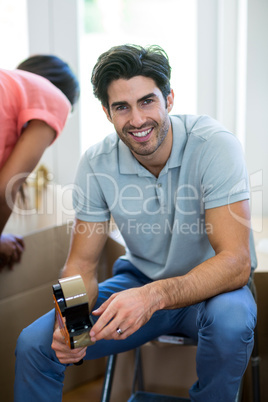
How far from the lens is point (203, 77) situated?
80.2 inches

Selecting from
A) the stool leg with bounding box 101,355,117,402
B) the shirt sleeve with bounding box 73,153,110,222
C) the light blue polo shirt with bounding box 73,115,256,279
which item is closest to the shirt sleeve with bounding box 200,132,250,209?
the light blue polo shirt with bounding box 73,115,256,279

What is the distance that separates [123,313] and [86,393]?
73 cm

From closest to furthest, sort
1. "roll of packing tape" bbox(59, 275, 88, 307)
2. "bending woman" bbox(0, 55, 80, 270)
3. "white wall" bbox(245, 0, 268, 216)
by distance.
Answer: "roll of packing tape" bbox(59, 275, 88, 307)
"bending woman" bbox(0, 55, 80, 270)
"white wall" bbox(245, 0, 268, 216)

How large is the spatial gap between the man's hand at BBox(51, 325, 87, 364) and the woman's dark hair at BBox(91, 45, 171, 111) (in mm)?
611

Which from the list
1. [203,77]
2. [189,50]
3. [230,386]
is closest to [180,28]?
[189,50]

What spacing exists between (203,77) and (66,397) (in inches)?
55.7

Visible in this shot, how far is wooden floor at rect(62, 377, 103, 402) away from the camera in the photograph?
1.47 meters

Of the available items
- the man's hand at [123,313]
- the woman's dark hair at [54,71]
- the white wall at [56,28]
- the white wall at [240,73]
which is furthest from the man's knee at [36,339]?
the white wall at [56,28]

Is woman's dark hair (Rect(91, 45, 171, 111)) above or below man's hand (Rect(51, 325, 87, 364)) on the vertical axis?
above

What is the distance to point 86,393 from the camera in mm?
1495

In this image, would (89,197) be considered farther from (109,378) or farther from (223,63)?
(223,63)

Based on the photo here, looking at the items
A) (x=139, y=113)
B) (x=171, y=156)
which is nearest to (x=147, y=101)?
(x=139, y=113)

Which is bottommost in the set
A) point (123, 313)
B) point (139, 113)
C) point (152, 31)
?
point (123, 313)

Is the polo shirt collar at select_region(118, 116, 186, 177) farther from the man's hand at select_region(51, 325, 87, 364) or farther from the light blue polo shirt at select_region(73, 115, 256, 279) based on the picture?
the man's hand at select_region(51, 325, 87, 364)
